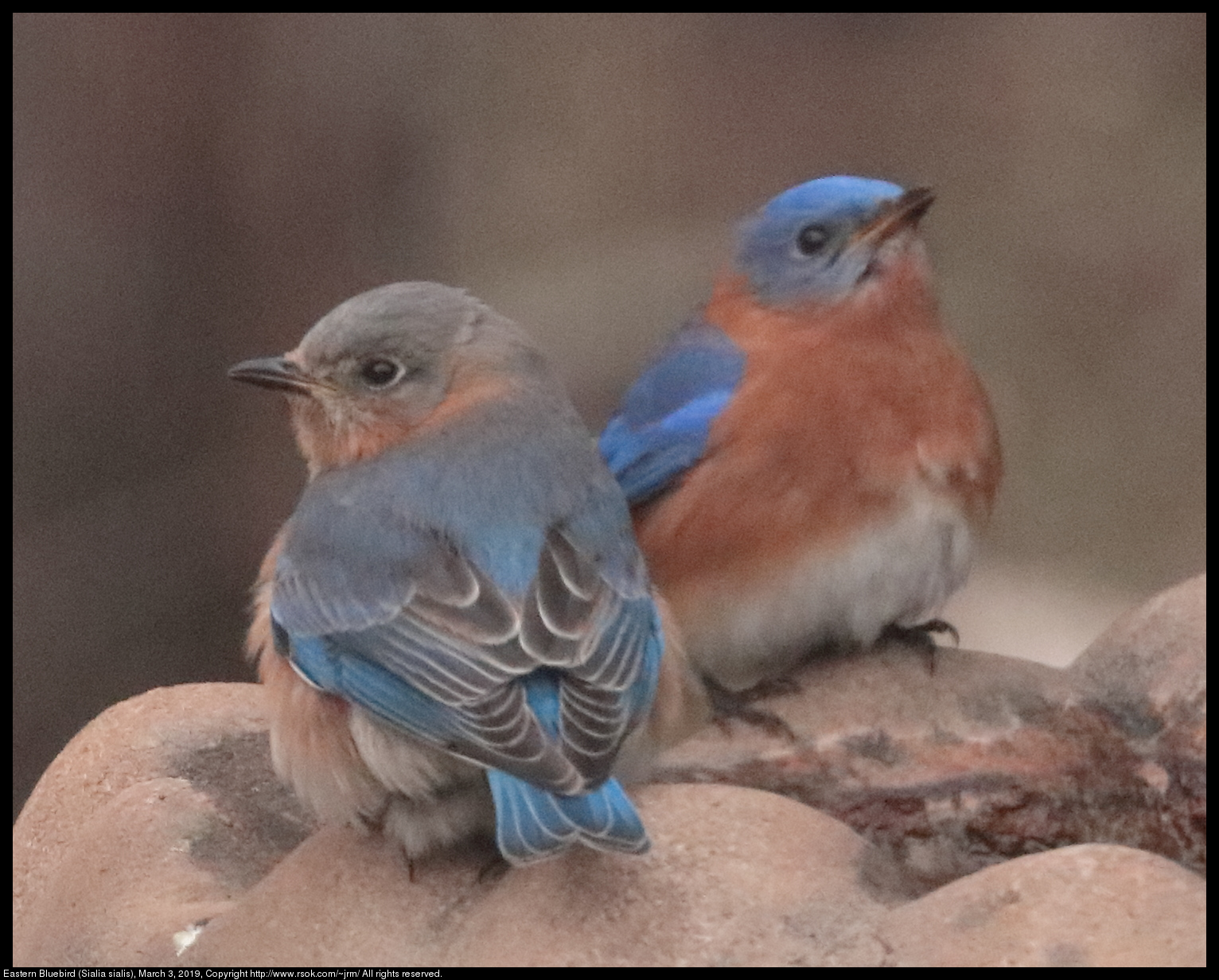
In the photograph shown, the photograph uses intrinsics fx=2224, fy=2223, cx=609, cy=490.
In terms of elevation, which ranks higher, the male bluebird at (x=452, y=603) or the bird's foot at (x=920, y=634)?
the male bluebird at (x=452, y=603)

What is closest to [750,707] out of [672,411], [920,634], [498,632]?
[920,634]

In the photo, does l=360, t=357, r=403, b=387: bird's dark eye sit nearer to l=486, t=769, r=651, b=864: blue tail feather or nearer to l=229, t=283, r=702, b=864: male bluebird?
l=229, t=283, r=702, b=864: male bluebird

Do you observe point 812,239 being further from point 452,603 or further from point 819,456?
point 452,603

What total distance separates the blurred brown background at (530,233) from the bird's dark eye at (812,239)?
4500 millimetres

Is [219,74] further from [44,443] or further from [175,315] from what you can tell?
[44,443]

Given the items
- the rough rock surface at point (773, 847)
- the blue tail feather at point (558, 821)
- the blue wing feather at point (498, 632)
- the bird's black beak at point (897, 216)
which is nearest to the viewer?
the rough rock surface at point (773, 847)

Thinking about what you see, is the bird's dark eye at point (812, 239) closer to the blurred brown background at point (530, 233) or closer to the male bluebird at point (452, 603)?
Answer: the male bluebird at point (452, 603)

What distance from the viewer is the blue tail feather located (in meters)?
3.89

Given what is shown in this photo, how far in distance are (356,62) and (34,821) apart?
236 inches

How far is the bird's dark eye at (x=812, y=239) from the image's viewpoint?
18.2 ft

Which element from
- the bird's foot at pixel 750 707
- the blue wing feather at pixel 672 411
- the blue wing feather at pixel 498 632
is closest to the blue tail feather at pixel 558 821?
the blue wing feather at pixel 498 632

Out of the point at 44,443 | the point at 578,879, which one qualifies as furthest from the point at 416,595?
the point at 44,443

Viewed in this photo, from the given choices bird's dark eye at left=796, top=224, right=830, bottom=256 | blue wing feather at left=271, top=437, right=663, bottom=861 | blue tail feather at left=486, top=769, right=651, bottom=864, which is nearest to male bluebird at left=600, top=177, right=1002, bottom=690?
bird's dark eye at left=796, top=224, right=830, bottom=256

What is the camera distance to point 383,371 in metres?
5.02
